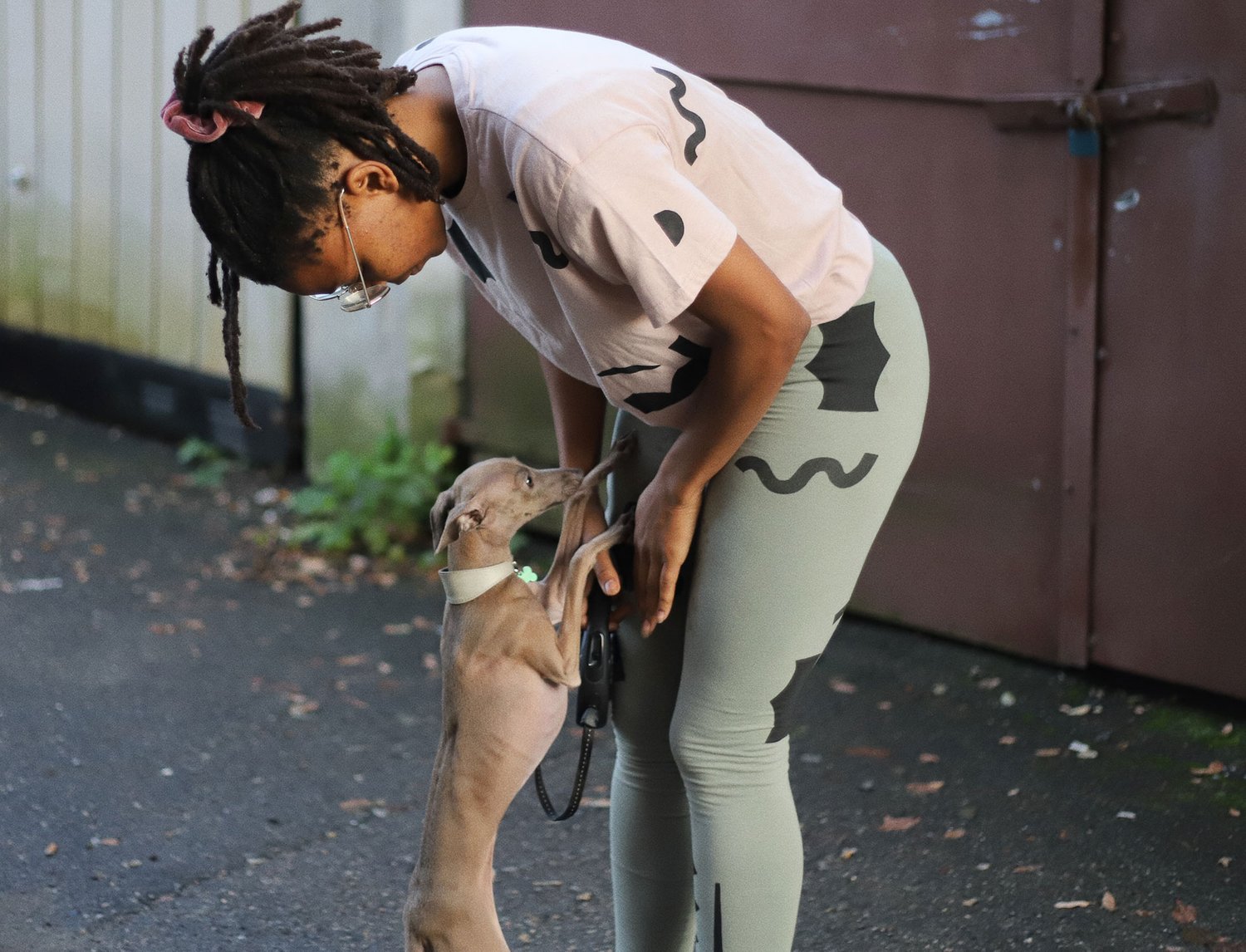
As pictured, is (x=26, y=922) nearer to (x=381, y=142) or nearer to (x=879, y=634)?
(x=381, y=142)

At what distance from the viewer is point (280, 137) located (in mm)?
1790

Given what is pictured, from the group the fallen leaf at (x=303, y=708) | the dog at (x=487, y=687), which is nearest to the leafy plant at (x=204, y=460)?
the fallen leaf at (x=303, y=708)

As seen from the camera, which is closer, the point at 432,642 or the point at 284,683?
the point at 284,683

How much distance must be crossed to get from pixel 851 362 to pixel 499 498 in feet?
2.13

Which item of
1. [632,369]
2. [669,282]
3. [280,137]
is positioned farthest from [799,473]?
[280,137]

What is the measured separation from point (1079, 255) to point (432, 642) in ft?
7.09

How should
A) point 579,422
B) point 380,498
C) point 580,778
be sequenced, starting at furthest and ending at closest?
point 380,498, point 579,422, point 580,778

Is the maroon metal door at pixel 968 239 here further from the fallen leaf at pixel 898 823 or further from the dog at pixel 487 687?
the dog at pixel 487 687

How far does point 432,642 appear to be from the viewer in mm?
4359

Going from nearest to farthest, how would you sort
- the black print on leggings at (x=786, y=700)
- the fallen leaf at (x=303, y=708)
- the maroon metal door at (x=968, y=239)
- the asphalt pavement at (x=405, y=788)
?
the black print on leggings at (x=786, y=700) < the asphalt pavement at (x=405, y=788) < the maroon metal door at (x=968, y=239) < the fallen leaf at (x=303, y=708)

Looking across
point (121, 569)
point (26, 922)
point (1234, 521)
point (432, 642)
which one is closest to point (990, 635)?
point (1234, 521)

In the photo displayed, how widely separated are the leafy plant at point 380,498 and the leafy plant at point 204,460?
85cm

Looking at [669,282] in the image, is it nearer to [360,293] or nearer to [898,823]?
[360,293]

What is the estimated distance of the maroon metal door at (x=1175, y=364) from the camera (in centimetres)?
344
